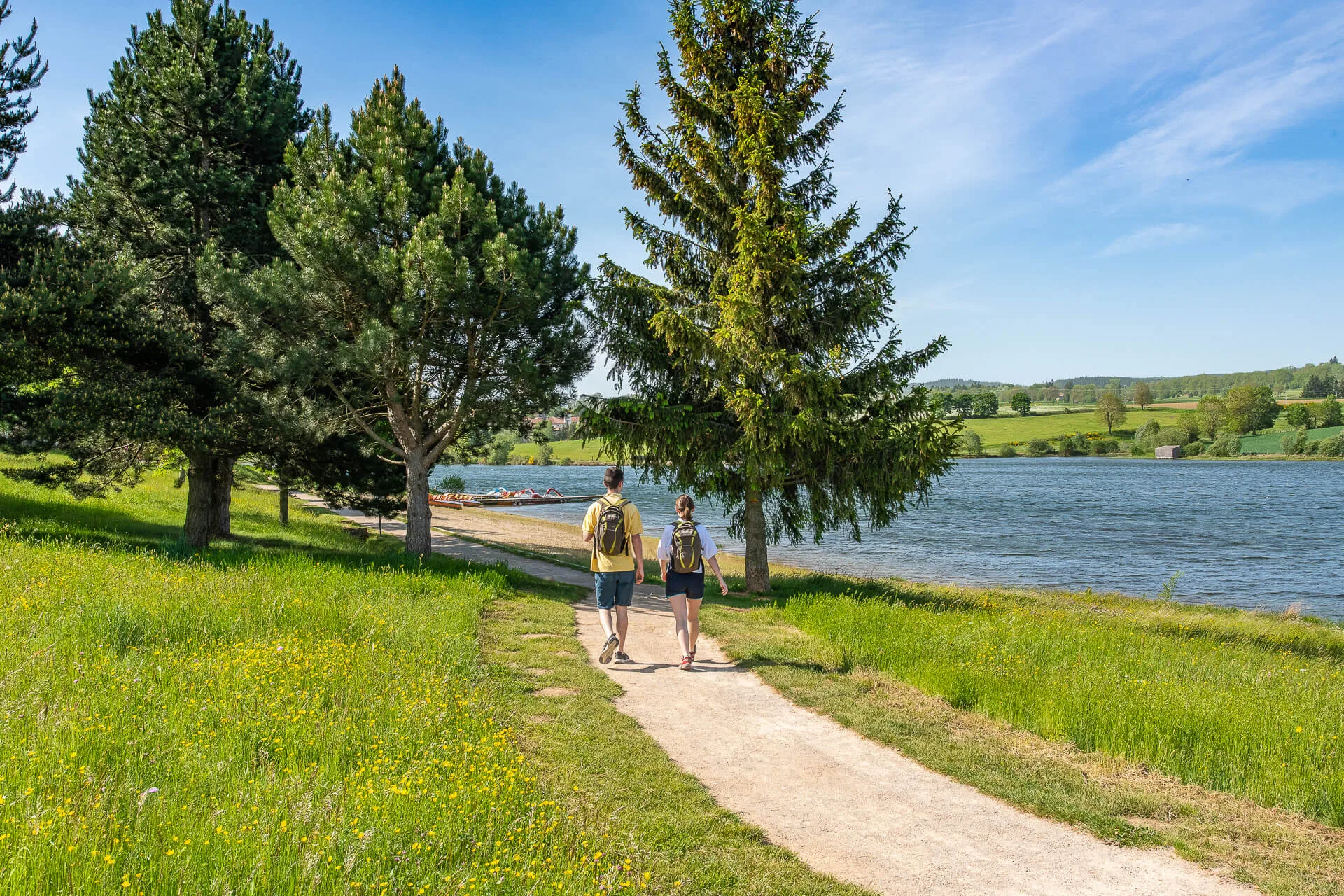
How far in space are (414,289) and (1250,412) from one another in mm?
146620

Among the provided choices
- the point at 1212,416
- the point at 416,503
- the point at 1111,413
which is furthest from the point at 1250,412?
the point at 416,503

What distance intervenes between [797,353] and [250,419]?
10.8m

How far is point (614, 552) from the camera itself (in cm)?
861

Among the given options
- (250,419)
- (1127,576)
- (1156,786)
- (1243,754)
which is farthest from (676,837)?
(1127,576)

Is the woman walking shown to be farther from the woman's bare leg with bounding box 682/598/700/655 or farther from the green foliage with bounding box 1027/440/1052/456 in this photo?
the green foliage with bounding box 1027/440/1052/456

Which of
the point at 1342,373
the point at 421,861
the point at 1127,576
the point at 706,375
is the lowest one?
the point at 1127,576

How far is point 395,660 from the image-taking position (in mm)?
7180

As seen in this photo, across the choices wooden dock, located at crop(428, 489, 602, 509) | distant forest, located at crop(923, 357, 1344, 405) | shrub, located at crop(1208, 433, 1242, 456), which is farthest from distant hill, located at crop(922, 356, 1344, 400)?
wooden dock, located at crop(428, 489, 602, 509)

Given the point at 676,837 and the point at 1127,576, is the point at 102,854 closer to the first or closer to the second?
the point at 676,837

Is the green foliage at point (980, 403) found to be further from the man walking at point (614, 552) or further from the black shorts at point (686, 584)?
the man walking at point (614, 552)

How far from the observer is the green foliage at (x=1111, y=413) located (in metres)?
136

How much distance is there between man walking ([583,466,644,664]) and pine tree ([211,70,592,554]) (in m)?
6.56

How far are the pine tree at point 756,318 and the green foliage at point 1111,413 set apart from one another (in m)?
142

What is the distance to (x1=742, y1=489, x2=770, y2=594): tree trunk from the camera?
15.2 meters
